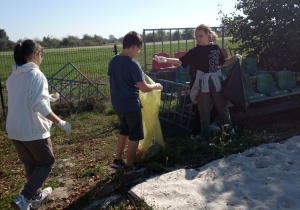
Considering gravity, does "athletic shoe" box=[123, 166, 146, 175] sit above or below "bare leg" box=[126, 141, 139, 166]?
below

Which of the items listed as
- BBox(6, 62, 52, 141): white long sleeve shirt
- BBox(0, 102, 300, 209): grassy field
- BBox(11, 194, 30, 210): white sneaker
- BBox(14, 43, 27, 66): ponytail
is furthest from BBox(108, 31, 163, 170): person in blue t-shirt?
BBox(11, 194, 30, 210): white sneaker

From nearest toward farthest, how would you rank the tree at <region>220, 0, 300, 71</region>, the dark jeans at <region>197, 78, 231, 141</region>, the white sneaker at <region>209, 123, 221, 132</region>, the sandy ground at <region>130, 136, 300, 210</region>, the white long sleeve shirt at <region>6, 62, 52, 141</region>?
1. the white long sleeve shirt at <region>6, 62, 52, 141</region>
2. the sandy ground at <region>130, 136, 300, 210</region>
3. the dark jeans at <region>197, 78, 231, 141</region>
4. the white sneaker at <region>209, 123, 221, 132</region>
5. the tree at <region>220, 0, 300, 71</region>

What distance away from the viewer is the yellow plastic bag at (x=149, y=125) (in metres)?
4.41

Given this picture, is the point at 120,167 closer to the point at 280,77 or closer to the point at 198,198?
the point at 198,198

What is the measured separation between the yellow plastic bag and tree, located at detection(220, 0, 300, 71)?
4723mm

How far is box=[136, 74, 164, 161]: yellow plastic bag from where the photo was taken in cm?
441

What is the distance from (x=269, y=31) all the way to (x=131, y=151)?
566 cm

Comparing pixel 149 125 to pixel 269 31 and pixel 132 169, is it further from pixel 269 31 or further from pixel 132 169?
pixel 269 31

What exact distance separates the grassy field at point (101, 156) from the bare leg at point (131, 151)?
24 centimetres

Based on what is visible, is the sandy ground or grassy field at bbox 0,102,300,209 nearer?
the sandy ground

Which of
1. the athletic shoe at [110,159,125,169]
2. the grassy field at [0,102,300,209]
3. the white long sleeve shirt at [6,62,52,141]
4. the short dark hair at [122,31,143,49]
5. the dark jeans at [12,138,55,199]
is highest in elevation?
the short dark hair at [122,31,143,49]

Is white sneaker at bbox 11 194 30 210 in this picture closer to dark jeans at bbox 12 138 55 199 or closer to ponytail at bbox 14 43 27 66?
dark jeans at bbox 12 138 55 199


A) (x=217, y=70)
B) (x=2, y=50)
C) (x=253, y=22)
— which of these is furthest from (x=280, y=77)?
(x=2, y=50)

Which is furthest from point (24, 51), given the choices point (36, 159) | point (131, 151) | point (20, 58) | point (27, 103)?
point (131, 151)
